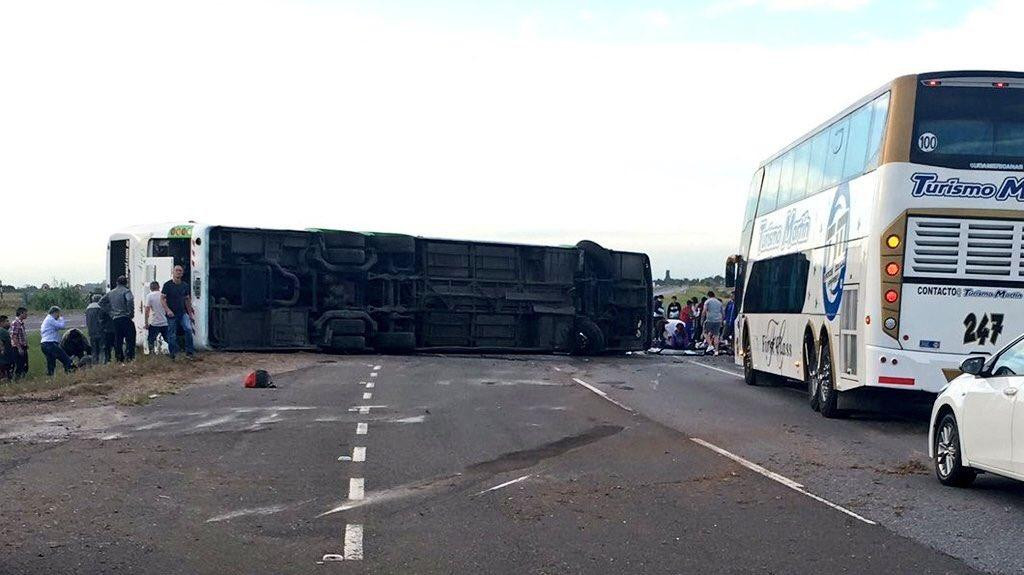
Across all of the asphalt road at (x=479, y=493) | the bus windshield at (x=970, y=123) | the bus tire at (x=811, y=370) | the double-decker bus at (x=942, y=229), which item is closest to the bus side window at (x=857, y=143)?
the double-decker bus at (x=942, y=229)

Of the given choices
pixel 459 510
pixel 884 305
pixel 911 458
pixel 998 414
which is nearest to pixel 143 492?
pixel 459 510

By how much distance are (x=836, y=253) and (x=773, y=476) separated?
20.9ft

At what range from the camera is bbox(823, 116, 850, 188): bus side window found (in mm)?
17031

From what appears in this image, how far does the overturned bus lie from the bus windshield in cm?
1632

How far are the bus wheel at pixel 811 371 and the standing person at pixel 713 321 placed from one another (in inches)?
612

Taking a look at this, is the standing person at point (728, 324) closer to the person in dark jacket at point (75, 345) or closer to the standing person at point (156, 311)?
the standing person at point (156, 311)

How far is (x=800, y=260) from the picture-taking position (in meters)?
19.2

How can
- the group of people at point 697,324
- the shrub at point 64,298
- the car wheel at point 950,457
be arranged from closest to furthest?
1. the car wheel at point 950,457
2. the group of people at point 697,324
3. the shrub at point 64,298

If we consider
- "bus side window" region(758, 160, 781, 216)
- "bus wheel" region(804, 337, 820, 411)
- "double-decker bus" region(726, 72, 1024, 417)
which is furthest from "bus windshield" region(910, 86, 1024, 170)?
"bus side window" region(758, 160, 781, 216)

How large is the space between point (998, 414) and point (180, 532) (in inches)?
251

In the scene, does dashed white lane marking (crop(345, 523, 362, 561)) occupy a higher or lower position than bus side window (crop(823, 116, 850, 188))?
lower

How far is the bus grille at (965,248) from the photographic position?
1470 cm

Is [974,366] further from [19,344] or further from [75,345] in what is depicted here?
[75,345]

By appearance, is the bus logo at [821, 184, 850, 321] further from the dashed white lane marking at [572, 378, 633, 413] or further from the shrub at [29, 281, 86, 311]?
the shrub at [29, 281, 86, 311]
